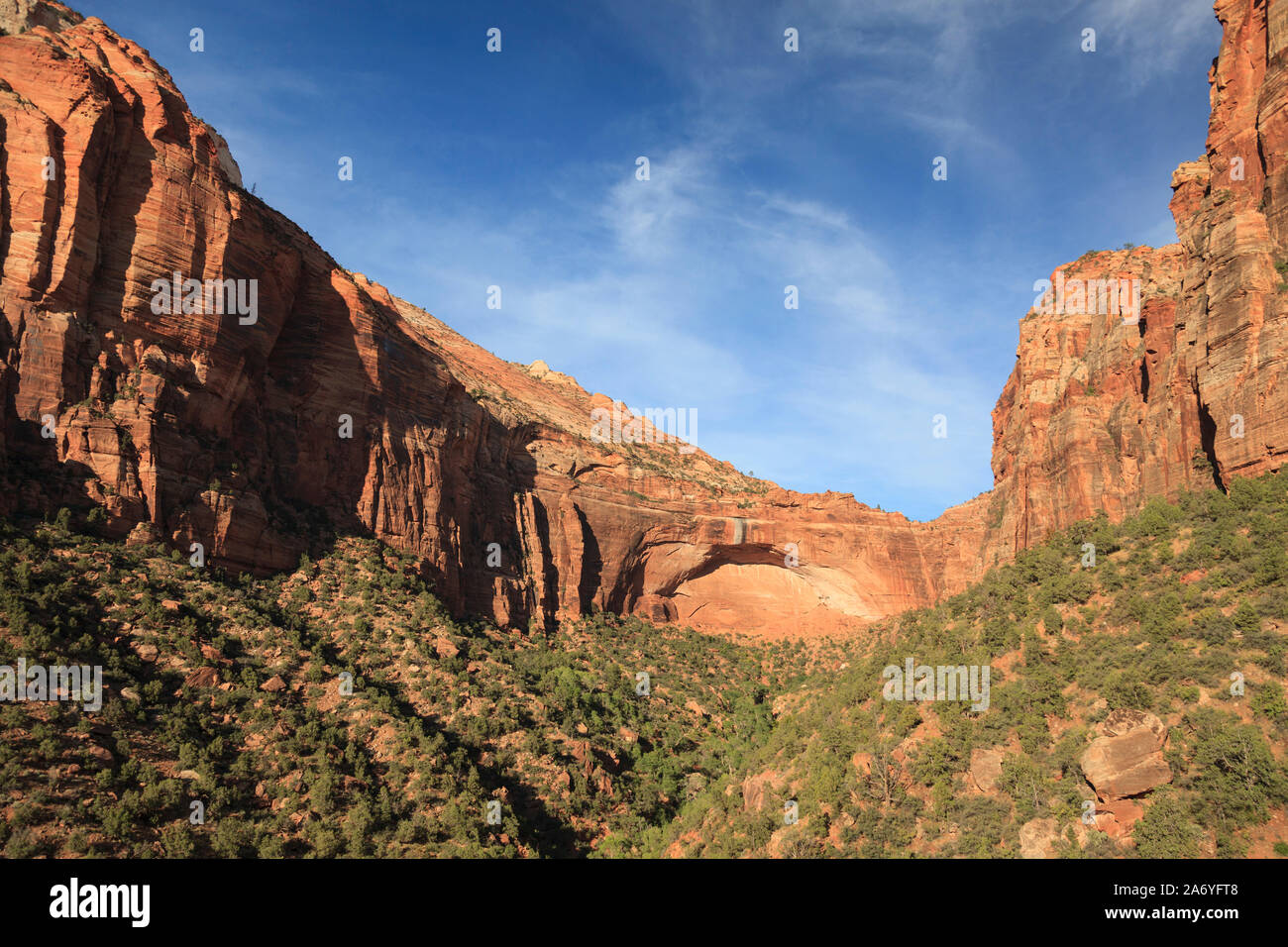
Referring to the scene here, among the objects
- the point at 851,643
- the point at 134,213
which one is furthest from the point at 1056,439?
the point at 134,213

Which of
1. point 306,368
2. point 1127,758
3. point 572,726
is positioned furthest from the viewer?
point 306,368

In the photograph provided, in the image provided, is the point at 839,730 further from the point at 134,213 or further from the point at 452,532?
the point at 134,213

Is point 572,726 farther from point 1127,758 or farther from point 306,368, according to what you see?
point 1127,758

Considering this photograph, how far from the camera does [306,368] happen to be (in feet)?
159

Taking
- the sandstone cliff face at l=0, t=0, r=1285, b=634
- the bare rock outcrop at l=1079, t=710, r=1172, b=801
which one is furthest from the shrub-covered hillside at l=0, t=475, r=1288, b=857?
the sandstone cliff face at l=0, t=0, r=1285, b=634

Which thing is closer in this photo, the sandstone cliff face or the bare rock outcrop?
the bare rock outcrop

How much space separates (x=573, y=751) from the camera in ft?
138

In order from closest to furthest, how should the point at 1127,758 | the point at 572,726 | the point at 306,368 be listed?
the point at 1127,758, the point at 572,726, the point at 306,368

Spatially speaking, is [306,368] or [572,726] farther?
[306,368]

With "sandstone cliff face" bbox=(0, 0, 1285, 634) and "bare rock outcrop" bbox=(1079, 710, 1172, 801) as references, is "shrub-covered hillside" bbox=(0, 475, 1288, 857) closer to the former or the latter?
"bare rock outcrop" bbox=(1079, 710, 1172, 801)

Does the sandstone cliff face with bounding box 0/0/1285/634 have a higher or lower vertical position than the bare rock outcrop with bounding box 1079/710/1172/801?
higher

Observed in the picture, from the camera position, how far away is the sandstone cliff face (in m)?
33.2

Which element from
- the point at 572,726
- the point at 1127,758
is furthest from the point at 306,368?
the point at 1127,758

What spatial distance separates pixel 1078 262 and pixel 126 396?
183 ft
